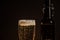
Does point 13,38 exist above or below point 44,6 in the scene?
below

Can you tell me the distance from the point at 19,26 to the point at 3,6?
19 centimetres

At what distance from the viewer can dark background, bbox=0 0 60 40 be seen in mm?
1066

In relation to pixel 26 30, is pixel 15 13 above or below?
above

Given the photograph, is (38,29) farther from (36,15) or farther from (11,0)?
(11,0)

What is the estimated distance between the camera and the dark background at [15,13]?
3.50 feet

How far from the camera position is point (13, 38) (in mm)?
1069

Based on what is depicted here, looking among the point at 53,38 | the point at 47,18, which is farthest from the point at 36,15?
the point at 53,38

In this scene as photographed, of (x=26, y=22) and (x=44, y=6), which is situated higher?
(x=44, y=6)

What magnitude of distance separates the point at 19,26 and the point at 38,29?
0.14 meters

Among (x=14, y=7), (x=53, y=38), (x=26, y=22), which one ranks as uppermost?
(x=14, y=7)

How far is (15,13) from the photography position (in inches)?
42.8

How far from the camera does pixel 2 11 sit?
3.50 feet

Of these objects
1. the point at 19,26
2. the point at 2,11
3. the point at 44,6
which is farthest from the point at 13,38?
the point at 44,6

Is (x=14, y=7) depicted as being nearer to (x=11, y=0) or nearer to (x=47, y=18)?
(x=11, y=0)
